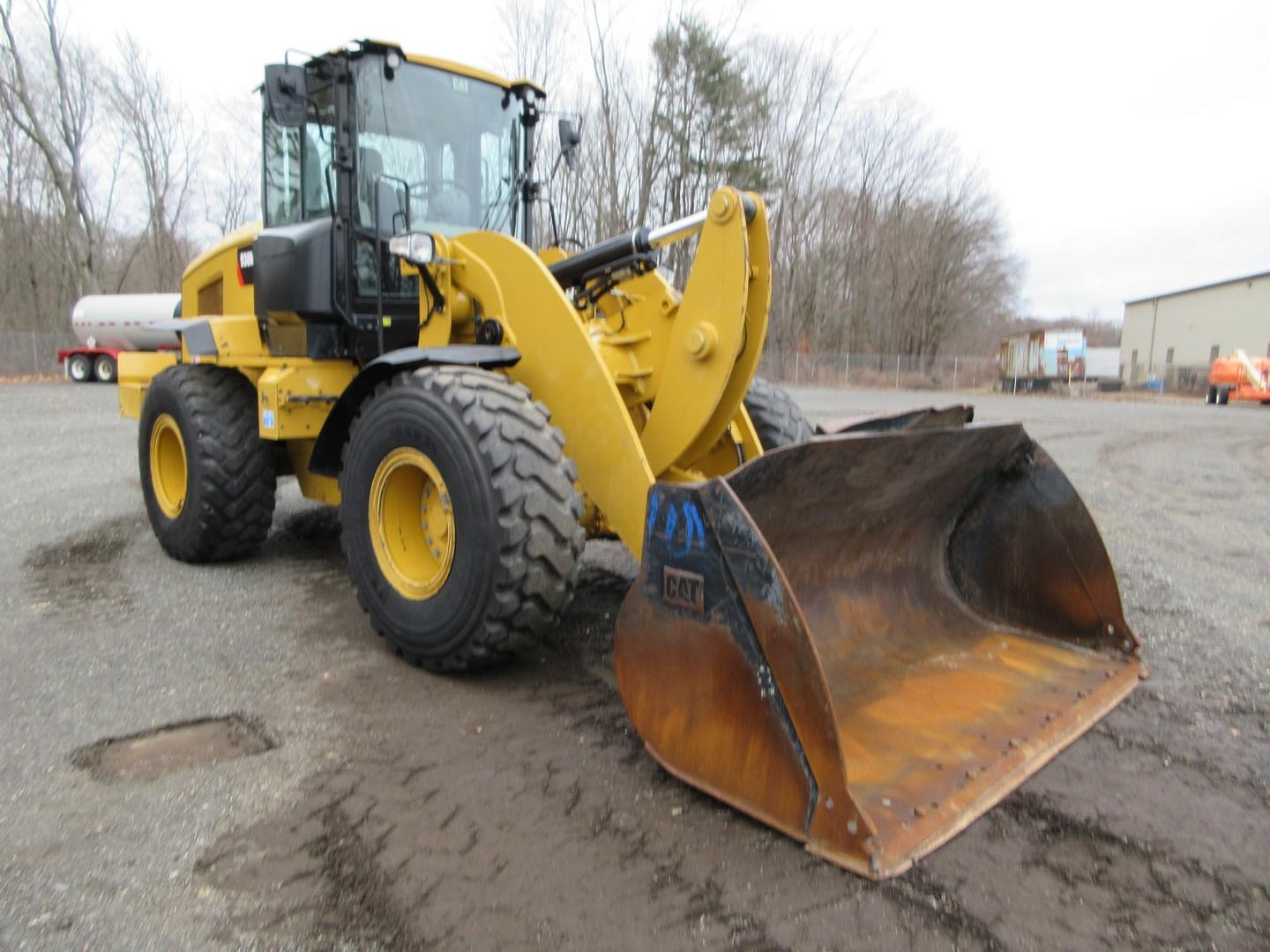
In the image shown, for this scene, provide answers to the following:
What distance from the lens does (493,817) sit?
2598 millimetres

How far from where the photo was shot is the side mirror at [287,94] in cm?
403

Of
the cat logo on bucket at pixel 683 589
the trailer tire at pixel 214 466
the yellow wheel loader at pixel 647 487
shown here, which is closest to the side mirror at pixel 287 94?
the yellow wheel loader at pixel 647 487

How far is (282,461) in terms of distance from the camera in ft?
18.1

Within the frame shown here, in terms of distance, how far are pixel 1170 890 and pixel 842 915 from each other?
0.88 m

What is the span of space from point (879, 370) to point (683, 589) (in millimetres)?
38783

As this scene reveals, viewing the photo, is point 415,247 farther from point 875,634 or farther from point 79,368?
point 79,368

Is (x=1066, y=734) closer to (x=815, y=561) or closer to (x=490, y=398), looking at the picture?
(x=815, y=561)

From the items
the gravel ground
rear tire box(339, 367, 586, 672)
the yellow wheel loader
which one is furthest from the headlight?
the gravel ground

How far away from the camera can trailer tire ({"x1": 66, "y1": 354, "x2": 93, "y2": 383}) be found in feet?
94.0

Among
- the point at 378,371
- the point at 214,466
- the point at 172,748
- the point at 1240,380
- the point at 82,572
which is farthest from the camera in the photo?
the point at 1240,380

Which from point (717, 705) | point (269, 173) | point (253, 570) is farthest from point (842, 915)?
point (269, 173)

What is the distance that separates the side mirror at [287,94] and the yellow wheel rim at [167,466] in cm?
245

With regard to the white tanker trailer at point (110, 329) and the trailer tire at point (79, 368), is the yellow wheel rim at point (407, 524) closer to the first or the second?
the white tanker trailer at point (110, 329)

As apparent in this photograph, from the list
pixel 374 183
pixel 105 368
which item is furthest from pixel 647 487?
pixel 105 368
